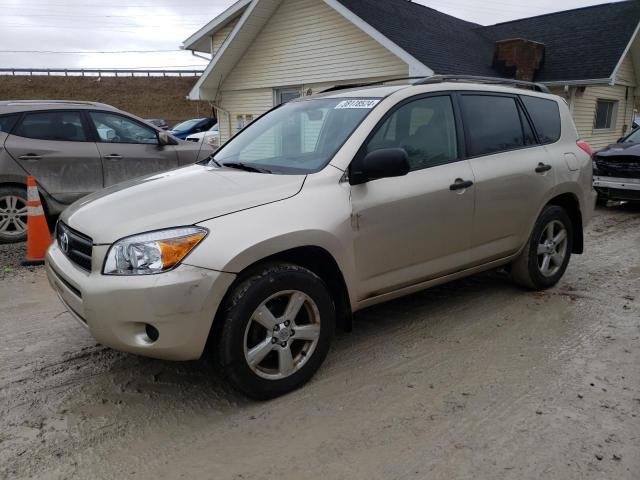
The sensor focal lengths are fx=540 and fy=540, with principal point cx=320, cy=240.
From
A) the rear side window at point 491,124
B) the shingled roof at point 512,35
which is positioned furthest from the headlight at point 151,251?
the shingled roof at point 512,35

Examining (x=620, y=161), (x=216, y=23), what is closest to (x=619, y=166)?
(x=620, y=161)

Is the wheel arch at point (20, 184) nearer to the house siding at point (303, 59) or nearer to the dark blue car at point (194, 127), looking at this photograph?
the house siding at point (303, 59)

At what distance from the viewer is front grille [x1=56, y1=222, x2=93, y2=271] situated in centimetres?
301

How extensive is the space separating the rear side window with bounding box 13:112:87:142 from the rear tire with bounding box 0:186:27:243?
0.77 m

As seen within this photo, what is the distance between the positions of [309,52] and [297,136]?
10.8m

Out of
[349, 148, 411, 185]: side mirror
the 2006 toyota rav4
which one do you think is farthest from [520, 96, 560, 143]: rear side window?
[349, 148, 411, 185]: side mirror

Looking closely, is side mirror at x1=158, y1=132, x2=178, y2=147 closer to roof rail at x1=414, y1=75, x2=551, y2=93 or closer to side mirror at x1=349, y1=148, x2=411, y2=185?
roof rail at x1=414, y1=75, x2=551, y2=93

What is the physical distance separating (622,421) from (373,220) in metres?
1.77

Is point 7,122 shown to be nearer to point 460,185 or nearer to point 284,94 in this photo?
point 460,185

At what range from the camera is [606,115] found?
55.6ft

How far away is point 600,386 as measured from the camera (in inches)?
129

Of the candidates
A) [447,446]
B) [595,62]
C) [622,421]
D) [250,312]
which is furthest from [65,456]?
[595,62]

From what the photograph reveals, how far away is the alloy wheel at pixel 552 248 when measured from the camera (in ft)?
15.9

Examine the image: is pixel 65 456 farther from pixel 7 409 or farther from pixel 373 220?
pixel 373 220
